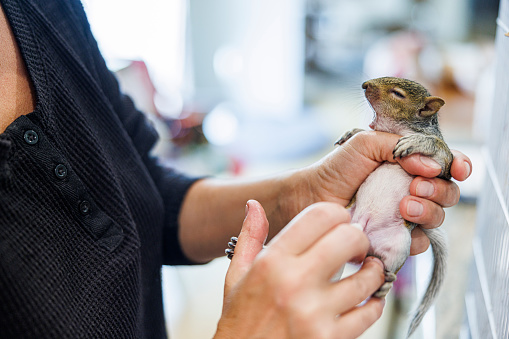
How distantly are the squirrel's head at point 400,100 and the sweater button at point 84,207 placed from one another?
475mm

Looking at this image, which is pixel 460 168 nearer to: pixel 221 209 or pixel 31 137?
pixel 221 209

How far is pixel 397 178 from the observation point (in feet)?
2.19

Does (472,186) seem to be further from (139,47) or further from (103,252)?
(139,47)

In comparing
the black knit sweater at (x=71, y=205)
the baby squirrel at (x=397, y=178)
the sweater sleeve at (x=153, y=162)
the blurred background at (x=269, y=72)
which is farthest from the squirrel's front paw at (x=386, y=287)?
the blurred background at (x=269, y=72)

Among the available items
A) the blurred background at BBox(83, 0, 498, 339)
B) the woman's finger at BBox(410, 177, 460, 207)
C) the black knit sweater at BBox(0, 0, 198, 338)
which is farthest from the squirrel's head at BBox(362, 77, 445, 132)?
the blurred background at BBox(83, 0, 498, 339)

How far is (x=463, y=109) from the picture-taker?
A: 10.8 ft

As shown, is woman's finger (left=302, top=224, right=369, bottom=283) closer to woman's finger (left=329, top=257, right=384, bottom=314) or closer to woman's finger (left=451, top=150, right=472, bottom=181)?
woman's finger (left=329, top=257, right=384, bottom=314)

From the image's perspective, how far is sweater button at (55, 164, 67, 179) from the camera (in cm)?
59

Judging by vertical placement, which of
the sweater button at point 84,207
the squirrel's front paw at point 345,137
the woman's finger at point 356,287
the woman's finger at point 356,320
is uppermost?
the squirrel's front paw at point 345,137

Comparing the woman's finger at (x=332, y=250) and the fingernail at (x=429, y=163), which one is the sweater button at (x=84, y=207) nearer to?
the woman's finger at (x=332, y=250)

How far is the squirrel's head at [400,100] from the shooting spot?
0.71m

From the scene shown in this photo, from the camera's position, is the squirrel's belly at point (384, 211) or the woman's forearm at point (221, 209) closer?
the squirrel's belly at point (384, 211)

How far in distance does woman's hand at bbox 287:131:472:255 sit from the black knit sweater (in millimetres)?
321

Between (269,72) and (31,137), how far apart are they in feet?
12.2
